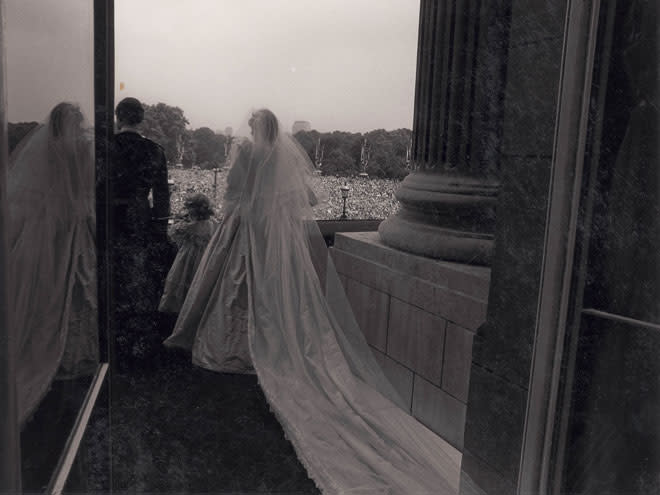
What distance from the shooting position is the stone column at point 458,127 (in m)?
2.24

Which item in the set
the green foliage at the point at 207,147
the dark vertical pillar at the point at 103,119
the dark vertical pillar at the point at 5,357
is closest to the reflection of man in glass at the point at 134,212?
the green foliage at the point at 207,147

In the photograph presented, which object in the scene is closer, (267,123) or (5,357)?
(5,357)

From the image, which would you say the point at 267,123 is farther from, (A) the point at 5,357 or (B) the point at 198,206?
(A) the point at 5,357

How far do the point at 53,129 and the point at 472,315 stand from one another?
1677mm

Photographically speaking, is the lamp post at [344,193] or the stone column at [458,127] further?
the lamp post at [344,193]

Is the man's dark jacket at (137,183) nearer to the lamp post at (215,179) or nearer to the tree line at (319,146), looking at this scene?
the tree line at (319,146)

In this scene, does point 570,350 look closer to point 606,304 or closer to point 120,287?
point 606,304

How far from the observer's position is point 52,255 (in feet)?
2.25

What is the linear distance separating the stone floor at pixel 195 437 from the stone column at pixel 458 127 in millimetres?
A: 961

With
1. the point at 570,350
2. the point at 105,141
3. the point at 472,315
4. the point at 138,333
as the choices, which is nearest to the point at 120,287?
the point at 138,333

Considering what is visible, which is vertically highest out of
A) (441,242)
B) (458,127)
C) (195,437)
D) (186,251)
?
(458,127)

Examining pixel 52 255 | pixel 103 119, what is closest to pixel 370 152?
pixel 103 119

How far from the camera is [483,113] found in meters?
2.30

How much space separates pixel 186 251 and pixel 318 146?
0.87 meters
